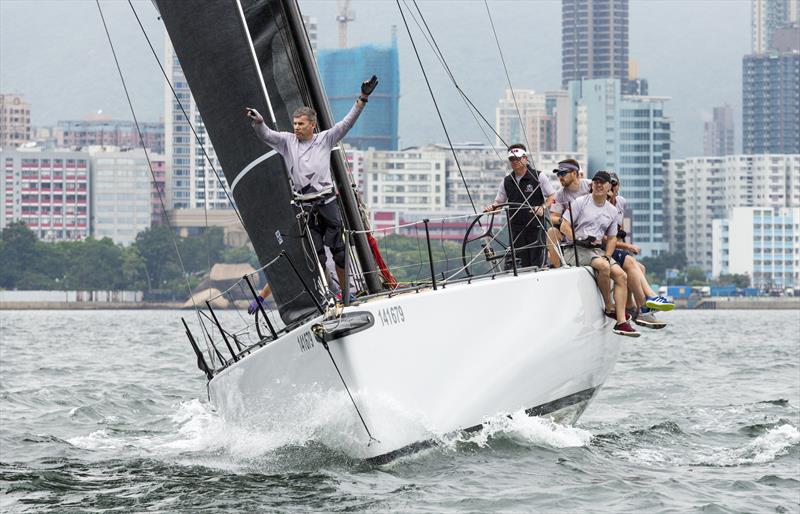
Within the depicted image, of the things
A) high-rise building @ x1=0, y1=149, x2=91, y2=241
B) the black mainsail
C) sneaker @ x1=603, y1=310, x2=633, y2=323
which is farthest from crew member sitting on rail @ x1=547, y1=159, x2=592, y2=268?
high-rise building @ x1=0, y1=149, x2=91, y2=241

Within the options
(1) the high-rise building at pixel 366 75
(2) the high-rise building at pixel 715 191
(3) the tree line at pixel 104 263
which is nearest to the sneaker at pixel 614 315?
(3) the tree line at pixel 104 263

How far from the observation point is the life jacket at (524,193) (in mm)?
9695

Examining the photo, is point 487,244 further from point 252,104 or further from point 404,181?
point 404,181

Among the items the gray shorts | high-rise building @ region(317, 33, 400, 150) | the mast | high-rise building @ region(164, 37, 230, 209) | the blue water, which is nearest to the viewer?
the blue water

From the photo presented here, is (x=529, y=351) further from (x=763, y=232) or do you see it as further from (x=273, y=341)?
(x=763, y=232)

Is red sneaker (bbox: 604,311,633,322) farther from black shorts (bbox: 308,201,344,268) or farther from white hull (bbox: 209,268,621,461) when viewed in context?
black shorts (bbox: 308,201,344,268)

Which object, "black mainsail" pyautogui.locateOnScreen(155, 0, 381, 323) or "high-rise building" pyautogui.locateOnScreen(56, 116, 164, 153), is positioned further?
"high-rise building" pyautogui.locateOnScreen(56, 116, 164, 153)

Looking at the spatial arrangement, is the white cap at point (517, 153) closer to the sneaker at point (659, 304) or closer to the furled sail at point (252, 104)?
the sneaker at point (659, 304)

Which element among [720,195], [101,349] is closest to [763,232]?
[720,195]

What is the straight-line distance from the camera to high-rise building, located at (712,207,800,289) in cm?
13238

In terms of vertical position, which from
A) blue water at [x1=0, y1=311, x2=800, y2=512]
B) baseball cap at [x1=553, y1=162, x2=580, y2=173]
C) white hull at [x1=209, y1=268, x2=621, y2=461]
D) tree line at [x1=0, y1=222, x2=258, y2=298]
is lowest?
tree line at [x1=0, y1=222, x2=258, y2=298]

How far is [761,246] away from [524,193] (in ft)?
427

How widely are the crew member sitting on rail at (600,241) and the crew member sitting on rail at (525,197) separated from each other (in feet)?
0.67

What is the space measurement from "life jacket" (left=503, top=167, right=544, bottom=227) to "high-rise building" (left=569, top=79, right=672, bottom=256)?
154073 mm
